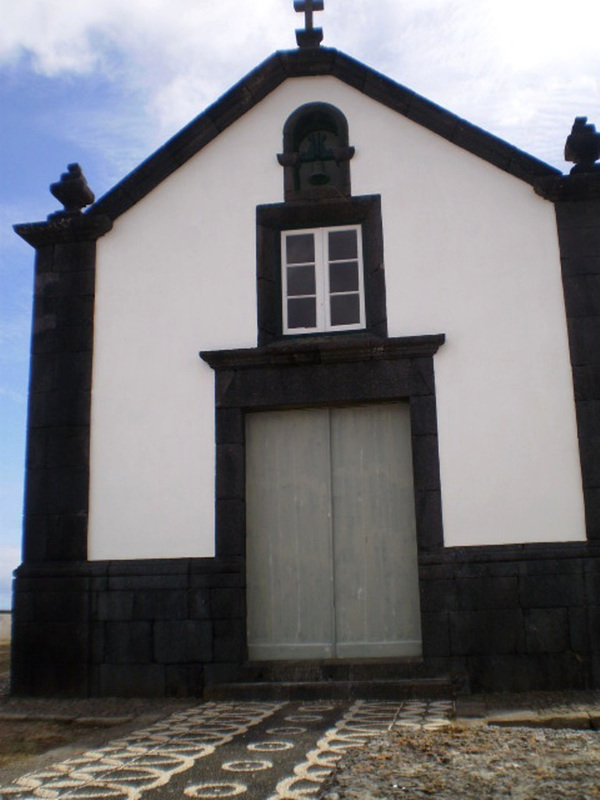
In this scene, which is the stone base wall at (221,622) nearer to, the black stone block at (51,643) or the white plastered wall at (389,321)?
the black stone block at (51,643)

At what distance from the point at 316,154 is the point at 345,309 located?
151cm

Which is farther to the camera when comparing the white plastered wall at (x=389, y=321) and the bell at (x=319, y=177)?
the bell at (x=319, y=177)

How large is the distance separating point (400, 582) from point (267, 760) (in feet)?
10.5

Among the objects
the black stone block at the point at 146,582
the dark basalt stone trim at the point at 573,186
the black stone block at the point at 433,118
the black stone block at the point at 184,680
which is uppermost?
the black stone block at the point at 433,118

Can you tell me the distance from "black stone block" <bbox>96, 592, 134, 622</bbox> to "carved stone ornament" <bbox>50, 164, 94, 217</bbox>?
3.58m

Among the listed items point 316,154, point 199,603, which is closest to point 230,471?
point 199,603

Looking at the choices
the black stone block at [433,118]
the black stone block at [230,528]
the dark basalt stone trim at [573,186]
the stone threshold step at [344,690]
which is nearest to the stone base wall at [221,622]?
the black stone block at [230,528]

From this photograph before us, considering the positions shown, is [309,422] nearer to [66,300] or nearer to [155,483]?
[155,483]

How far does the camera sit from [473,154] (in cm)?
812

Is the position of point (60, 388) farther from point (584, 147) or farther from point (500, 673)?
point (584, 147)

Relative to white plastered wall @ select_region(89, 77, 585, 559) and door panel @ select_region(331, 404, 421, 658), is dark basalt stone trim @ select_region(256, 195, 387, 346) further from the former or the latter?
door panel @ select_region(331, 404, 421, 658)

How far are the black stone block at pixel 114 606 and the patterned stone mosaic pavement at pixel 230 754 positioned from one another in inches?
50.4

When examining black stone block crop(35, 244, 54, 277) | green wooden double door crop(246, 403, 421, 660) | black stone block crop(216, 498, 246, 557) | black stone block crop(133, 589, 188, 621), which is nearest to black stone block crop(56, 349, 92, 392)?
black stone block crop(35, 244, 54, 277)

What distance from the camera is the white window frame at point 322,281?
8.15 meters
